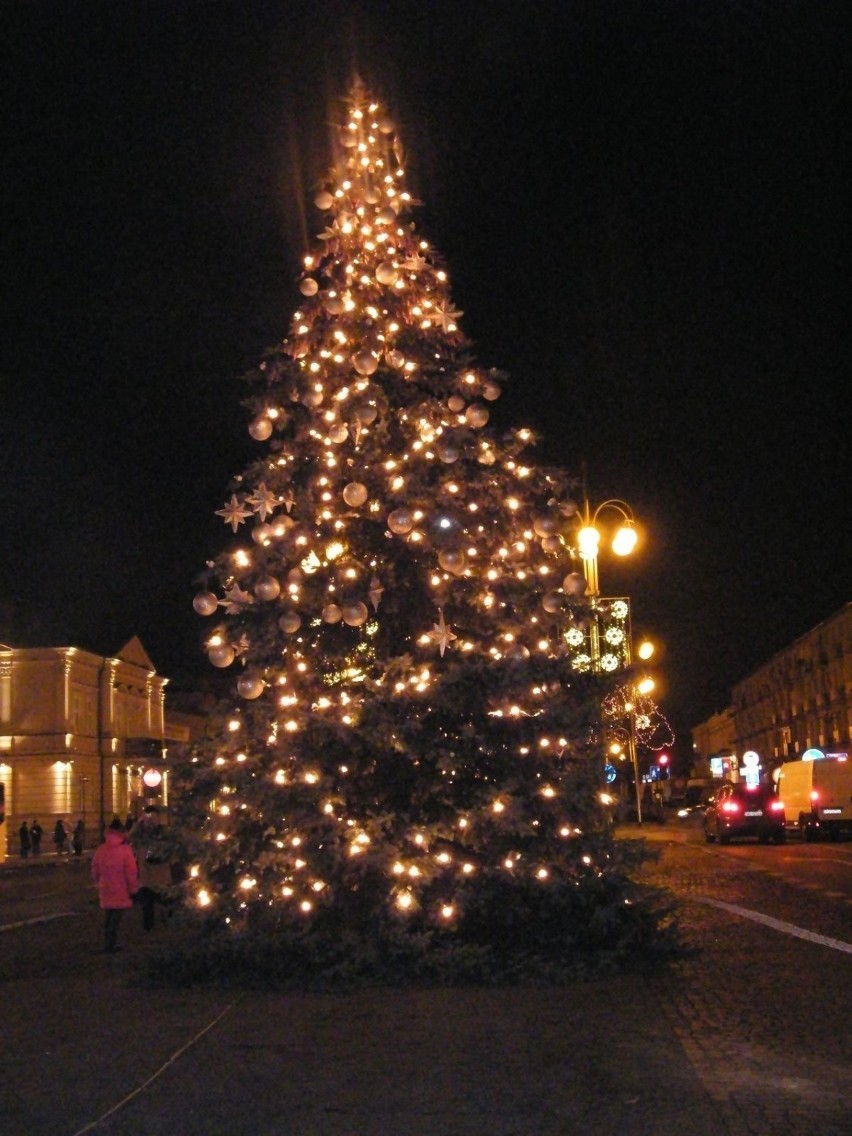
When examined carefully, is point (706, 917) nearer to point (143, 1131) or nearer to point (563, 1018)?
point (563, 1018)

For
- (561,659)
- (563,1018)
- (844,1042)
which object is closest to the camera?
(844,1042)

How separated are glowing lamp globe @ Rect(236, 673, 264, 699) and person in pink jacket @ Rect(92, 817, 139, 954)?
379 centimetres

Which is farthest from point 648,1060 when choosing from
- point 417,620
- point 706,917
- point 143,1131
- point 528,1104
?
point 706,917

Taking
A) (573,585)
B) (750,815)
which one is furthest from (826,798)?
(573,585)

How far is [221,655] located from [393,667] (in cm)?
173

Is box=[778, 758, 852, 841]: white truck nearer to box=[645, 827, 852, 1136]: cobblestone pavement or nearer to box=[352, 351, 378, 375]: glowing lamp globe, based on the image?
box=[645, 827, 852, 1136]: cobblestone pavement

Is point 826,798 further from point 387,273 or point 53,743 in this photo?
point 53,743

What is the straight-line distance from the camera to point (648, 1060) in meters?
8.71

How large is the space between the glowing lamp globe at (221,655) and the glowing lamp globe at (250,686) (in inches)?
12.4

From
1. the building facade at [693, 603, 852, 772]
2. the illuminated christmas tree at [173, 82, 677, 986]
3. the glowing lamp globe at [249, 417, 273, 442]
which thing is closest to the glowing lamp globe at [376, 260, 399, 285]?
the illuminated christmas tree at [173, 82, 677, 986]

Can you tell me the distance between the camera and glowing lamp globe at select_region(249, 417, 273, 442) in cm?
1356

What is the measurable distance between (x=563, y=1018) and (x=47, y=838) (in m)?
60.7

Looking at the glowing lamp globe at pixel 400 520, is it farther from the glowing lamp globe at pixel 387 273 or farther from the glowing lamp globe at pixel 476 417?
the glowing lamp globe at pixel 387 273

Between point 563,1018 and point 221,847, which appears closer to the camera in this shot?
point 563,1018
